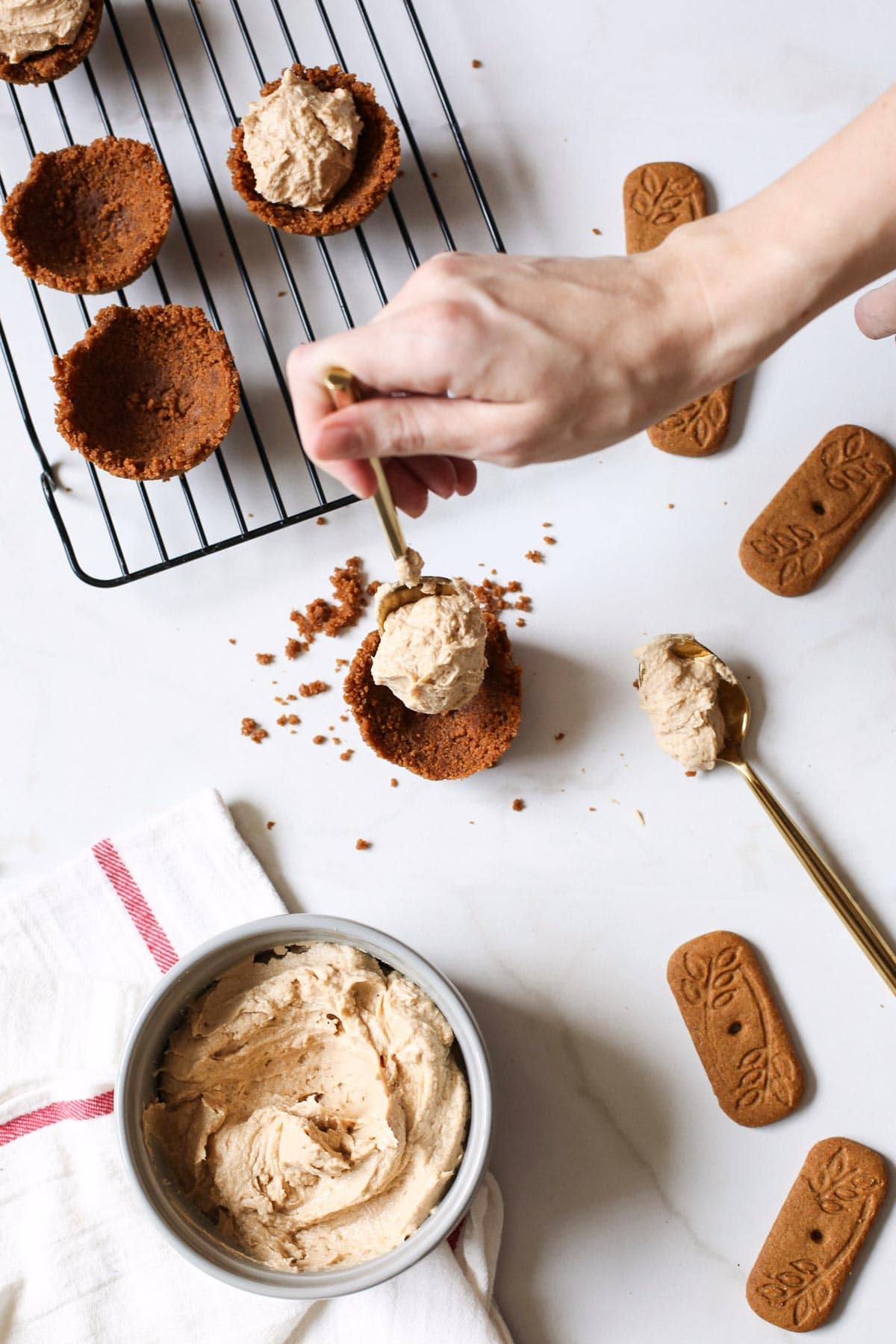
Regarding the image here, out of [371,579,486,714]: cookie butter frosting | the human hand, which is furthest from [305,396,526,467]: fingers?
[371,579,486,714]: cookie butter frosting

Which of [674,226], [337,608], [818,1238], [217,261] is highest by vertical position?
[217,261]

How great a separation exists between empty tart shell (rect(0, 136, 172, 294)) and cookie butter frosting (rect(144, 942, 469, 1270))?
1.10m

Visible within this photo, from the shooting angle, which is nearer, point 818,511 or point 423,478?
→ point 423,478

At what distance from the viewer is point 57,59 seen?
68.2 inches

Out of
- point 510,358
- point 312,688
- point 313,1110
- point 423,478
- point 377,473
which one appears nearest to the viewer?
point 510,358

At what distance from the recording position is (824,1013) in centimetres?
179

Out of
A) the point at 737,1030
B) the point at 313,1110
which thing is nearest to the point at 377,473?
the point at 313,1110

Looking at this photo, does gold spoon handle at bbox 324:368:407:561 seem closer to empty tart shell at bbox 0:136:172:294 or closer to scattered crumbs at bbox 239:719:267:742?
scattered crumbs at bbox 239:719:267:742

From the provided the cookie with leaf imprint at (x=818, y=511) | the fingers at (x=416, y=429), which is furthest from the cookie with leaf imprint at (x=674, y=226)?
the fingers at (x=416, y=429)

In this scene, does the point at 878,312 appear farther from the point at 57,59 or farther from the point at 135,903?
the point at 135,903

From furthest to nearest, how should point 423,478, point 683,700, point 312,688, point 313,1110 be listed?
point 312,688
point 683,700
point 313,1110
point 423,478

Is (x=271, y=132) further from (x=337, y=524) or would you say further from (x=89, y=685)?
(x=89, y=685)

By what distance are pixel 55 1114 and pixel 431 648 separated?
95 centimetres

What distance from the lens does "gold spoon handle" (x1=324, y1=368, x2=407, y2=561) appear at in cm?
116
